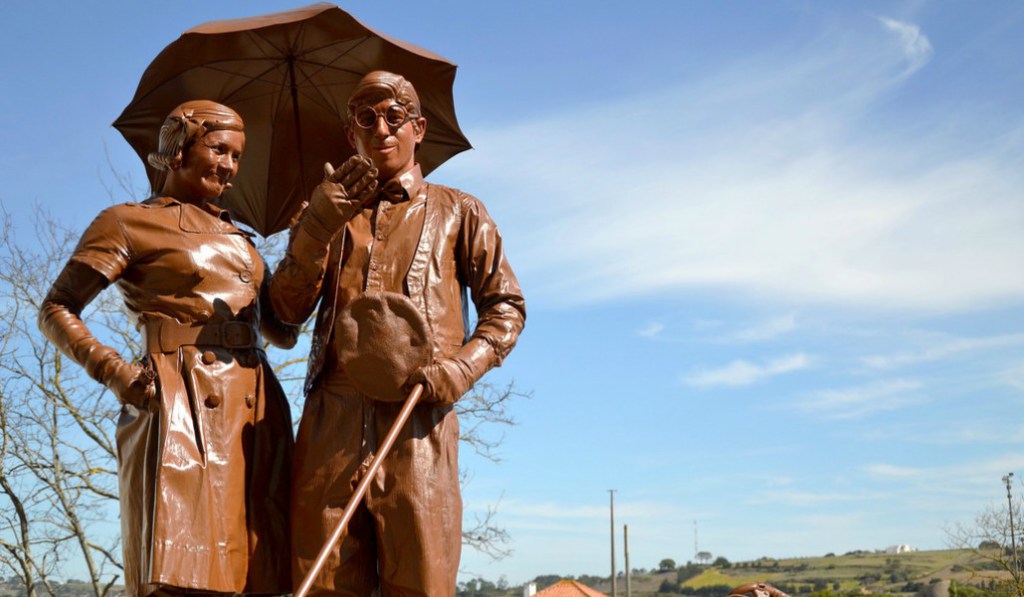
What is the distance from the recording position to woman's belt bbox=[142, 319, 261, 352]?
4629mm

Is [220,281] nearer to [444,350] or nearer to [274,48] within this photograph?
[444,350]

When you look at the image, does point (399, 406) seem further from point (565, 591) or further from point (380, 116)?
point (565, 591)

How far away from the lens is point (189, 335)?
4.64 metres

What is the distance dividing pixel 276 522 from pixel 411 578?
0.65 meters

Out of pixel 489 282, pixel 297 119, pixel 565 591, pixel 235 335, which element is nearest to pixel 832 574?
pixel 565 591

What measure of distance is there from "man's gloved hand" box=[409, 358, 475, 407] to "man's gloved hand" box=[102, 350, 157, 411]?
100 centimetres

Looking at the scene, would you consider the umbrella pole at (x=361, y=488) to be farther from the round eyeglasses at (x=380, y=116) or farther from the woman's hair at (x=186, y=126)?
the woman's hair at (x=186, y=126)

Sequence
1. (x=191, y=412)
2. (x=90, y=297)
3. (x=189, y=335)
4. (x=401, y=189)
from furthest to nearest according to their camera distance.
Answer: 1. (x=401, y=189)
2. (x=90, y=297)
3. (x=189, y=335)
4. (x=191, y=412)

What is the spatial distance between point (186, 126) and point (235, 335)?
905 millimetres

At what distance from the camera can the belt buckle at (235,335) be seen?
469 centimetres

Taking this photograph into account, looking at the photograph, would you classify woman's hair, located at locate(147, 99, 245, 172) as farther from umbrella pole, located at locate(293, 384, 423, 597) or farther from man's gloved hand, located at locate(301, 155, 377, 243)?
umbrella pole, located at locate(293, 384, 423, 597)

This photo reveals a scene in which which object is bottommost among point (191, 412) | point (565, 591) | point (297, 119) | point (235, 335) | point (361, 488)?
point (565, 591)

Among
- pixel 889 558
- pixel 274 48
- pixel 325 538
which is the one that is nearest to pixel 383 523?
pixel 325 538

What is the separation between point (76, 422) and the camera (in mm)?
18938
